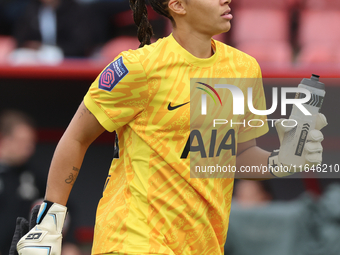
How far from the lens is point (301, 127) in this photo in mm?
1982

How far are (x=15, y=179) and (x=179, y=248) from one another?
239 centimetres

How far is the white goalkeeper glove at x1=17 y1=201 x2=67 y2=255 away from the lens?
1.91 metres

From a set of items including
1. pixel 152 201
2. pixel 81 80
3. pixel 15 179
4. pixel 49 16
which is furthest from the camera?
pixel 49 16

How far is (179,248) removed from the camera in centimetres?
189

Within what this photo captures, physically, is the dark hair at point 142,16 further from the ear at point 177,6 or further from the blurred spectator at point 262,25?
the blurred spectator at point 262,25

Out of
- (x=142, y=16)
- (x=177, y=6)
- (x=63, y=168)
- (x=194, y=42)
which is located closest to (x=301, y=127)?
(x=194, y=42)

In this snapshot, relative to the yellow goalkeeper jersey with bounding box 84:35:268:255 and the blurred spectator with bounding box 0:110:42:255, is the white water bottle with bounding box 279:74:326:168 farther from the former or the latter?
the blurred spectator with bounding box 0:110:42:255

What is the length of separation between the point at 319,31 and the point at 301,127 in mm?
3387

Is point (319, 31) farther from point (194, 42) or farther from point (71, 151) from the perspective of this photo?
point (71, 151)

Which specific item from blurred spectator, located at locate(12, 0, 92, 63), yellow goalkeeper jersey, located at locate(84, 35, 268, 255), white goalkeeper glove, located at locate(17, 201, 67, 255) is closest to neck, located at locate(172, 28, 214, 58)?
yellow goalkeeper jersey, located at locate(84, 35, 268, 255)

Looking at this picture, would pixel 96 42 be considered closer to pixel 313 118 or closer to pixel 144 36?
pixel 144 36

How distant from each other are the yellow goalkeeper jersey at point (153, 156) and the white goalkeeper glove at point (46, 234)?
0.16m

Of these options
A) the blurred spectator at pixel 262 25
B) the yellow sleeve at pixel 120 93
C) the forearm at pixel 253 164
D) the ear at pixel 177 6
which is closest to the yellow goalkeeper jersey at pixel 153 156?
the yellow sleeve at pixel 120 93

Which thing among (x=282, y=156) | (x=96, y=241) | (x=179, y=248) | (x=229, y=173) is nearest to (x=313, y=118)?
(x=282, y=156)
